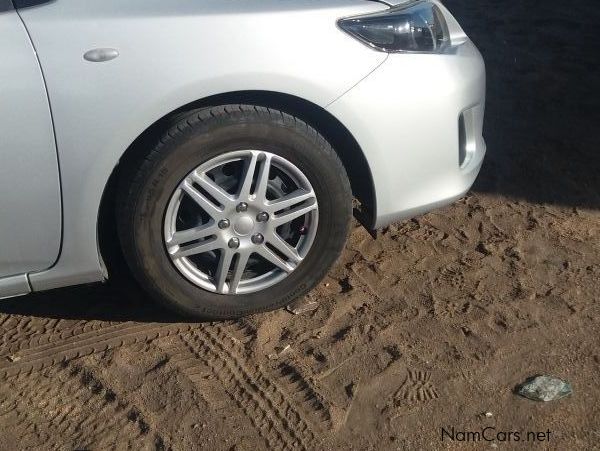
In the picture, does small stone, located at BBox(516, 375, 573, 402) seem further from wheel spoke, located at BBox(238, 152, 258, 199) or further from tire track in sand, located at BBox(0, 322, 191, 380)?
tire track in sand, located at BBox(0, 322, 191, 380)

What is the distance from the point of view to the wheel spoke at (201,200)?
312 centimetres

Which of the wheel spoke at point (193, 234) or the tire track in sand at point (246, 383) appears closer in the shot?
the tire track in sand at point (246, 383)

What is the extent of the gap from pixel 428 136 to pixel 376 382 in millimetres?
1012

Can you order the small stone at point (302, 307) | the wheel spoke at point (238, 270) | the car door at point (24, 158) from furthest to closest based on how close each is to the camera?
1. the small stone at point (302, 307)
2. the wheel spoke at point (238, 270)
3. the car door at point (24, 158)

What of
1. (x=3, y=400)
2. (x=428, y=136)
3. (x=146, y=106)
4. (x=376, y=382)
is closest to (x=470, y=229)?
Answer: (x=428, y=136)

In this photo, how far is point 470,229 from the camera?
419 cm

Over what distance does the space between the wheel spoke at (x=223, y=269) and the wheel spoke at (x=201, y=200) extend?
0.57 ft

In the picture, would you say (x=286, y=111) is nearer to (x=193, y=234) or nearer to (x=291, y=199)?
(x=291, y=199)

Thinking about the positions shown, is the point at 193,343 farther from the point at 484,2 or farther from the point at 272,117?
the point at 484,2

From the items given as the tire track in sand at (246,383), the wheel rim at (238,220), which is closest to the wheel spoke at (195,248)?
the wheel rim at (238,220)

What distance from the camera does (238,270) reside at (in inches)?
131

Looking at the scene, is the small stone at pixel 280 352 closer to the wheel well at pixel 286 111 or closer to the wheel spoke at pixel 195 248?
the wheel spoke at pixel 195 248

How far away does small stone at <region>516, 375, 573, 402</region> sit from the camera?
9.90 feet

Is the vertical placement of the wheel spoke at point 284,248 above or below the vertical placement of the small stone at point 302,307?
above
